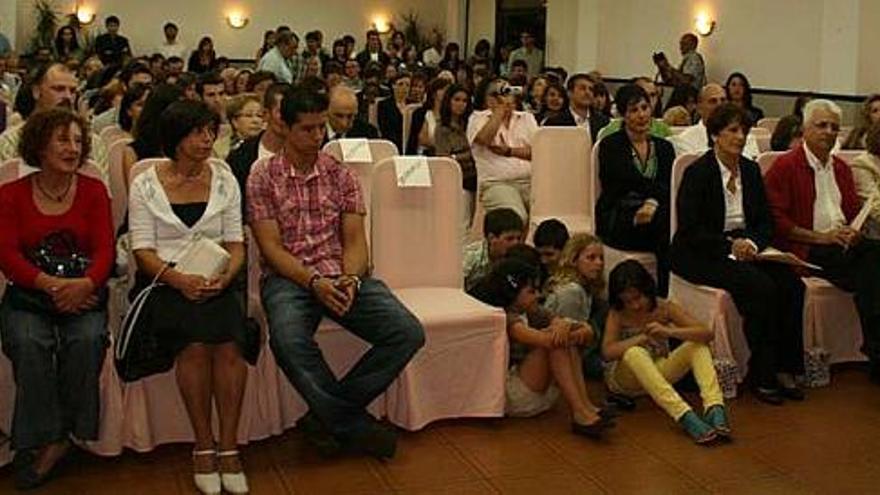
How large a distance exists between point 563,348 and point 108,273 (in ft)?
5.26

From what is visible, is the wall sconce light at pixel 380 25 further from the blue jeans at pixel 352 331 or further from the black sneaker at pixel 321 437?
the black sneaker at pixel 321 437

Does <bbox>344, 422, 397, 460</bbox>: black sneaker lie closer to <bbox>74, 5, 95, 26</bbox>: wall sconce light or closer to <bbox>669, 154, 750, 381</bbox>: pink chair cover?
<bbox>669, 154, 750, 381</bbox>: pink chair cover

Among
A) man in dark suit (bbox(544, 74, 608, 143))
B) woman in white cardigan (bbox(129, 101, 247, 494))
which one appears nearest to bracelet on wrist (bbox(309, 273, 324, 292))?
woman in white cardigan (bbox(129, 101, 247, 494))

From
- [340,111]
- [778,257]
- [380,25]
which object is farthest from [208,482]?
[380,25]

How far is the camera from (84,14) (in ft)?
56.1

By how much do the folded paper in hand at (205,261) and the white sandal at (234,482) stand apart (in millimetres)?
585

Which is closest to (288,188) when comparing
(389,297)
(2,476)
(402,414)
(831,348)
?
(389,297)

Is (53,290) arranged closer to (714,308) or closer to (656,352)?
(656,352)

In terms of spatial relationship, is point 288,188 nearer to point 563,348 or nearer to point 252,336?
point 252,336

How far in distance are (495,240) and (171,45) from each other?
43.9 feet

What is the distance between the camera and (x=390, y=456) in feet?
12.5

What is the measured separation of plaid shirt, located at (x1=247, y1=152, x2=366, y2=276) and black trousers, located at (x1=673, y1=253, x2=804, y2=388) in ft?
5.16

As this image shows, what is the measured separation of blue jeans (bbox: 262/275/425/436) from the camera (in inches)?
146

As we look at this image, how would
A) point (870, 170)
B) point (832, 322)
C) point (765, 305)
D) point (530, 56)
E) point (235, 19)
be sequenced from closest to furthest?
point (765, 305) → point (832, 322) → point (870, 170) → point (530, 56) → point (235, 19)
